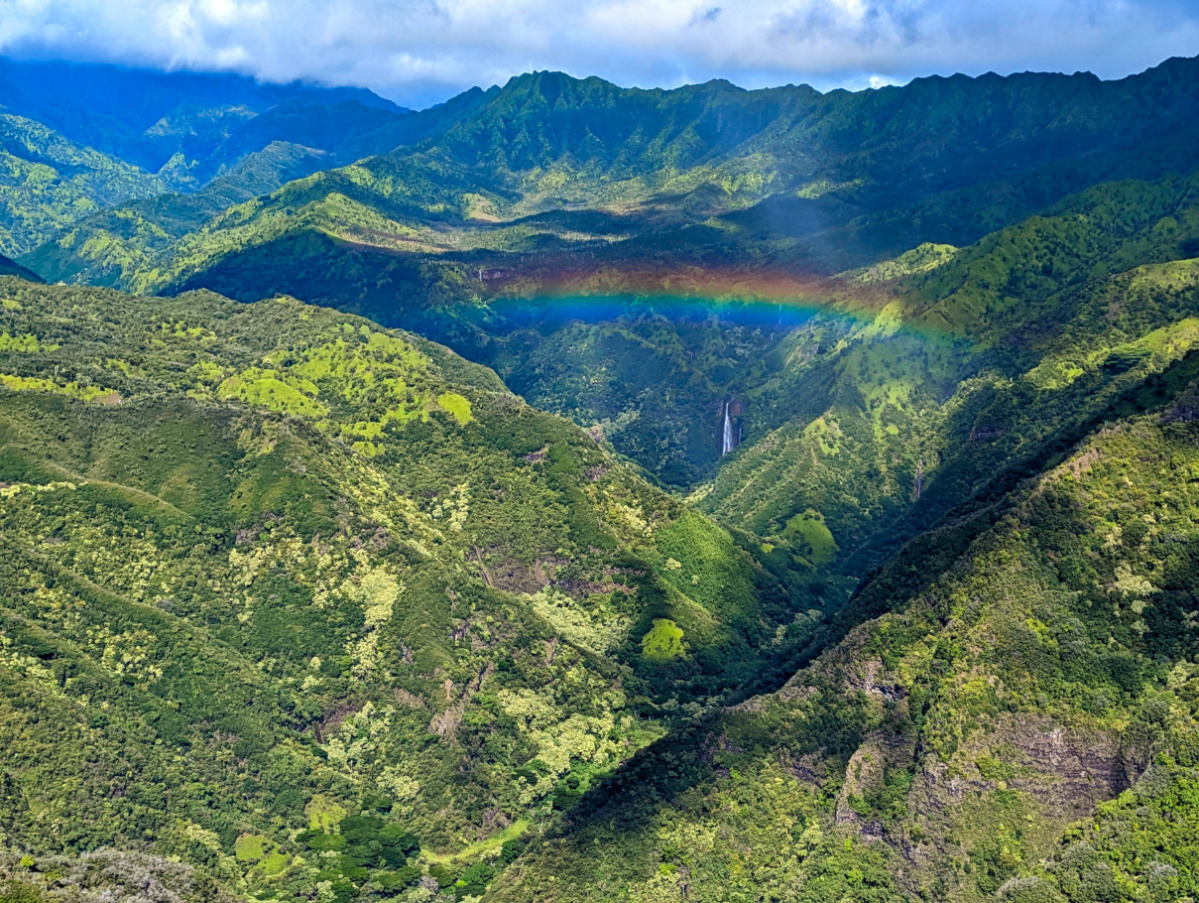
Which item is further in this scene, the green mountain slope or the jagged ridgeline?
the jagged ridgeline

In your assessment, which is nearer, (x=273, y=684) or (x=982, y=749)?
(x=982, y=749)

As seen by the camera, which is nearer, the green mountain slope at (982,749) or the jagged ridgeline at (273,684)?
the green mountain slope at (982,749)

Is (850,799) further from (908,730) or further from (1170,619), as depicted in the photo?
(1170,619)

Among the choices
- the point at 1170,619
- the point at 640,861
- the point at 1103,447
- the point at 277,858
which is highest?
the point at 1103,447

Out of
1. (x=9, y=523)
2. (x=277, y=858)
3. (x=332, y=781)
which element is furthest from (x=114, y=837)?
(x=9, y=523)

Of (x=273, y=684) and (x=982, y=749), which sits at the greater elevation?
(x=982, y=749)

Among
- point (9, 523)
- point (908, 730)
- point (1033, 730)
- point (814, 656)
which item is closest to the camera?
point (1033, 730)

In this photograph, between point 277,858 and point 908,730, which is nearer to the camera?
point 908,730

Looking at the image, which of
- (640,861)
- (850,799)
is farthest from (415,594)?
(850,799)

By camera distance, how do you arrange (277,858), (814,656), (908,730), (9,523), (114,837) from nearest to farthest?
(908,730)
(114,837)
(277,858)
(814,656)
(9,523)

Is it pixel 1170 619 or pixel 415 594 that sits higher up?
pixel 1170 619
